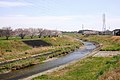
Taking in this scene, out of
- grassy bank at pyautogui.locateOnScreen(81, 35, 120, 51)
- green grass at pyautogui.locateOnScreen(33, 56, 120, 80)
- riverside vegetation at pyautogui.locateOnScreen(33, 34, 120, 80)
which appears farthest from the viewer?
grassy bank at pyautogui.locateOnScreen(81, 35, 120, 51)

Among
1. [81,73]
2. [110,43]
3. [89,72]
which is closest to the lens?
[81,73]

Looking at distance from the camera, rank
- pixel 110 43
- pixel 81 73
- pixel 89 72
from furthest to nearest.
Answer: pixel 110 43 → pixel 89 72 → pixel 81 73

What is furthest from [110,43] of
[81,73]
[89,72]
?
[81,73]

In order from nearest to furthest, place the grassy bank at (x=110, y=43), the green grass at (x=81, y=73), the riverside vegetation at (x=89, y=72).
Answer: the riverside vegetation at (x=89, y=72) → the green grass at (x=81, y=73) → the grassy bank at (x=110, y=43)

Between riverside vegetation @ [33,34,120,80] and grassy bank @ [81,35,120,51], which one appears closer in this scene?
riverside vegetation @ [33,34,120,80]

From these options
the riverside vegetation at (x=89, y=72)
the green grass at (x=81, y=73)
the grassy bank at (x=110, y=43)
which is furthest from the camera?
the grassy bank at (x=110, y=43)

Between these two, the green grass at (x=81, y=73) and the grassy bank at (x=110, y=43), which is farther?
the grassy bank at (x=110, y=43)

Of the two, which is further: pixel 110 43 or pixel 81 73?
pixel 110 43

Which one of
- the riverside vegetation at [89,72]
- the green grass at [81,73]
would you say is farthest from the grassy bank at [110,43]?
the green grass at [81,73]

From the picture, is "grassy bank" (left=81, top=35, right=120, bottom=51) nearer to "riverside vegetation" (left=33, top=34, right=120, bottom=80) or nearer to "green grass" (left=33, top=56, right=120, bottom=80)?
"riverside vegetation" (left=33, top=34, right=120, bottom=80)

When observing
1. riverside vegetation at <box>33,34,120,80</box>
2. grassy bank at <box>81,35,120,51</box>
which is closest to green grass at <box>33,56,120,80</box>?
riverside vegetation at <box>33,34,120,80</box>

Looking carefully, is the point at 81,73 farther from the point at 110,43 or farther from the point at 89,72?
the point at 110,43

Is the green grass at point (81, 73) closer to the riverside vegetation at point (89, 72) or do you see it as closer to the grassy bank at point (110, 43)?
the riverside vegetation at point (89, 72)

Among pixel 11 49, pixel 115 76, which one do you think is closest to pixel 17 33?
pixel 11 49
